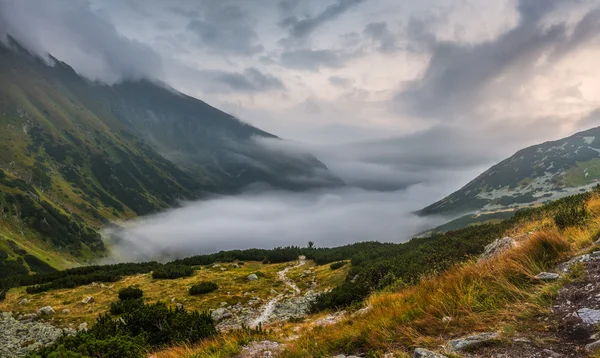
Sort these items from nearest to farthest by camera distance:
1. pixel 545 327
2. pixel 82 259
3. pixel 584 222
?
1. pixel 545 327
2. pixel 584 222
3. pixel 82 259

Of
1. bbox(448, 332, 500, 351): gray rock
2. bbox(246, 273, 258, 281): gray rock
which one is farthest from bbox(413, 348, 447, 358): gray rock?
bbox(246, 273, 258, 281): gray rock

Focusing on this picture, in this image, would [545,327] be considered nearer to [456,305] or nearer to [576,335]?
[576,335]

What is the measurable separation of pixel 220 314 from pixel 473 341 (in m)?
19.4

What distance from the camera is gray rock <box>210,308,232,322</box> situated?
844 inches

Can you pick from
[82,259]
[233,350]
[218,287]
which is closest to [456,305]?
[233,350]

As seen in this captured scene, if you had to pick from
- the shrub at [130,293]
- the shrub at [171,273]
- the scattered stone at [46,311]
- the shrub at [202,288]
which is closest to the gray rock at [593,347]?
the shrub at [202,288]

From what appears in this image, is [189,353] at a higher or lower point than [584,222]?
lower

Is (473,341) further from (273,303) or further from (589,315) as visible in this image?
(273,303)

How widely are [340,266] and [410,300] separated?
84.0ft

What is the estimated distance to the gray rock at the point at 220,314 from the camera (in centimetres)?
2144

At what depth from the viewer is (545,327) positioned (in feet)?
17.8

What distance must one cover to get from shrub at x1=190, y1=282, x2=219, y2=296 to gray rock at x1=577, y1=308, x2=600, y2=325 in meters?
25.3

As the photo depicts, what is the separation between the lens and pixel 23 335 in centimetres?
1755

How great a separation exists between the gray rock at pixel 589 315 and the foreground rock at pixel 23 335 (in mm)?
20636
